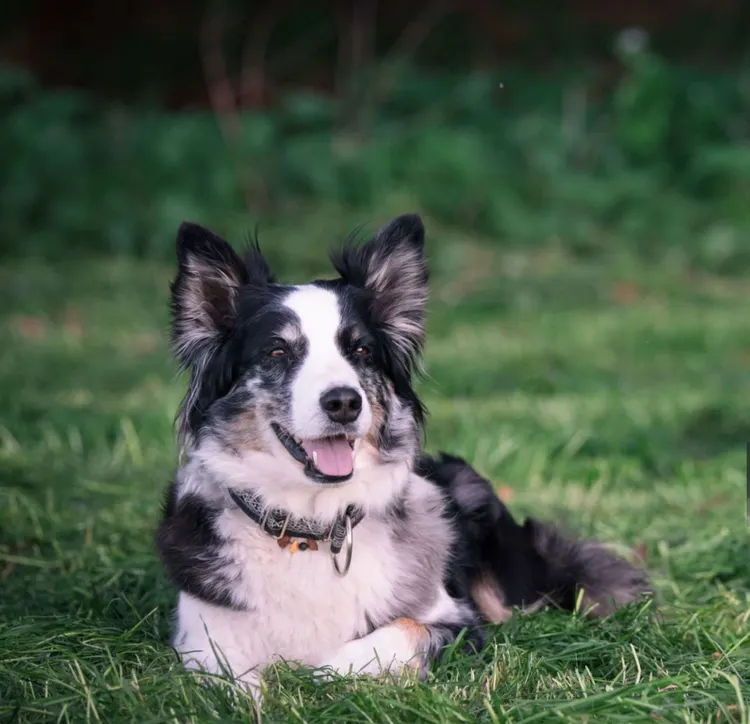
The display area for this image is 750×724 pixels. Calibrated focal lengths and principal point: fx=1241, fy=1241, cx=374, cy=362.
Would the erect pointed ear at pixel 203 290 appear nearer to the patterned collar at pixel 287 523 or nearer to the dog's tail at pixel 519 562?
the patterned collar at pixel 287 523

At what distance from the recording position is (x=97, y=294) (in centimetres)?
1027

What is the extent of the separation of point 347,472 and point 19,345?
576 centimetres

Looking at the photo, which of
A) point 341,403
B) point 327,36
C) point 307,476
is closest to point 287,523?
Result: point 307,476

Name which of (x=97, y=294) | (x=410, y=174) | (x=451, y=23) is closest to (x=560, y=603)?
(x=97, y=294)

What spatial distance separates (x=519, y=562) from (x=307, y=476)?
103 cm

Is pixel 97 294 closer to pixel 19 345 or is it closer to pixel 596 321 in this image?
pixel 19 345

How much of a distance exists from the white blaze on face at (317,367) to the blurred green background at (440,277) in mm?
540

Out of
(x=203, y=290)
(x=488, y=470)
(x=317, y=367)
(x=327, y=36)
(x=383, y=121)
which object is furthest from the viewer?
(x=327, y=36)

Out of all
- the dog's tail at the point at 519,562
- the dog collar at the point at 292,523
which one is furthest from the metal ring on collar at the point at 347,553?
the dog's tail at the point at 519,562

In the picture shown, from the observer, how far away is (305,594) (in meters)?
3.48

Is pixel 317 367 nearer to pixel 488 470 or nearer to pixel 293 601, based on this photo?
pixel 293 601

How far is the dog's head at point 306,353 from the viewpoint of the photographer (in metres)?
3.43

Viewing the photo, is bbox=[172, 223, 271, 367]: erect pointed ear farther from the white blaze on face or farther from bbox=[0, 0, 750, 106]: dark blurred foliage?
bbox=[0, 0, 750, 106]: dark blurred foliage

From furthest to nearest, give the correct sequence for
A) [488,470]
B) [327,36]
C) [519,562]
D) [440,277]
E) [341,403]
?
[327,36]
[440,277]
[488,470]
[519,562]
[341,403]
